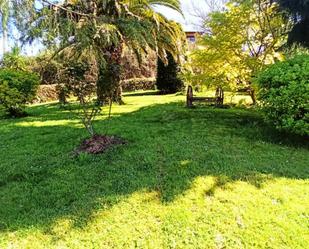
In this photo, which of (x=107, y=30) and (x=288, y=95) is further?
(x=288, y=95)

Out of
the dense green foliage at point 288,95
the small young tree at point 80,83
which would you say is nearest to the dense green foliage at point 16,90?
the small young tree at point 80,83

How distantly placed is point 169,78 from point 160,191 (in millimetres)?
12197

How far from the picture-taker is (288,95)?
6.43m

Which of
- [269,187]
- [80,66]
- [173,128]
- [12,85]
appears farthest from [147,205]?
[12,85]

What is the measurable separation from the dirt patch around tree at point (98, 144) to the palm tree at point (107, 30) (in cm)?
82

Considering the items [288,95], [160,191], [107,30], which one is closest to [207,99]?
[288,95]

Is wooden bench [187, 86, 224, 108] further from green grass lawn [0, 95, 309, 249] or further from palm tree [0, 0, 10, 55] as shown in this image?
palm tree [0, 0, 10, 55]

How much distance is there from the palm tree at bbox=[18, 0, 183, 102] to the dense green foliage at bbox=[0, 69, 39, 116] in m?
1.55

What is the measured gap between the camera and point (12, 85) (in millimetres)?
10477

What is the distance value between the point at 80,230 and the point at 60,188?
112 centimetres

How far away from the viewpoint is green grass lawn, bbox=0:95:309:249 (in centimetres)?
364

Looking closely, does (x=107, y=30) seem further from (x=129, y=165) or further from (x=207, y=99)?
(x=207, y=99)

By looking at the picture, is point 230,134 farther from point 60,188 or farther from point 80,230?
point 80,230

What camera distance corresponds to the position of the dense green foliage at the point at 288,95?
634 cm
